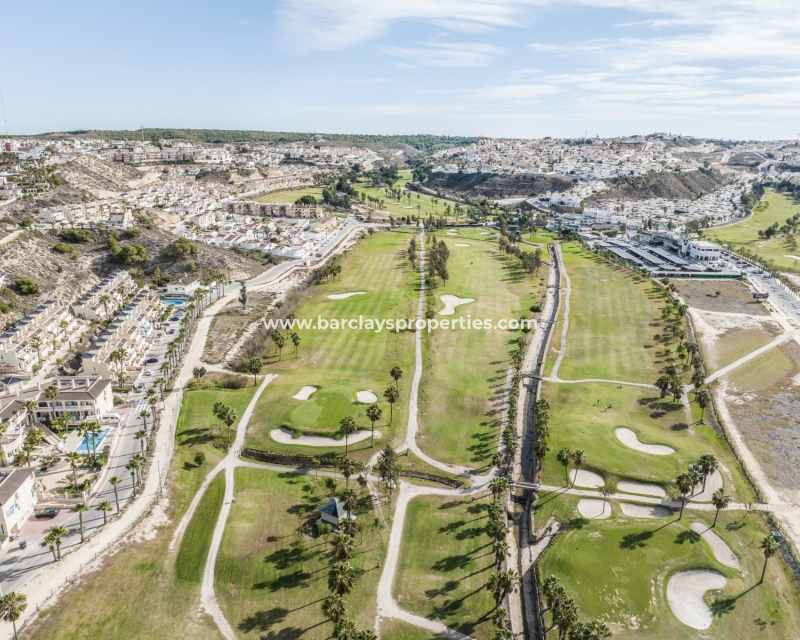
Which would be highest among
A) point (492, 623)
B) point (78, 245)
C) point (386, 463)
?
point (78, 245)

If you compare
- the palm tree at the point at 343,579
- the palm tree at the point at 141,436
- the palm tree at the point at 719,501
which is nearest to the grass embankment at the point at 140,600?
the palm tree at the point at 343,579

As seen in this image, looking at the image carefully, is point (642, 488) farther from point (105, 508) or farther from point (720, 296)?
point (720, 296)

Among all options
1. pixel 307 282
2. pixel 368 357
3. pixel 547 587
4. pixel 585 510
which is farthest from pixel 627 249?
pixel 547 587

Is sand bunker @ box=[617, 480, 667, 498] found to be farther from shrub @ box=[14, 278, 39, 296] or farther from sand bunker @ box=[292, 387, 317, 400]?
shrub @ box=[14, 278, 39, 296]

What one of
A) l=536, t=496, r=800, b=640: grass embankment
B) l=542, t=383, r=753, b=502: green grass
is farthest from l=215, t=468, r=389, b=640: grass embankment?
l=542, t=383, r=753, b=502: green grass

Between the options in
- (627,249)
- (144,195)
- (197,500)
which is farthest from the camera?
(144,195)

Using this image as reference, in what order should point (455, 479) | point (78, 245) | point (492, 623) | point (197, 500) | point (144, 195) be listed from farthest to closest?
point (144, 195) → point (78, 245) → point (455, 479) → point (197, 500) → point (492, 623)

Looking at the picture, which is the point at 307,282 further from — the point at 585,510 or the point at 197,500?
the point at 585,510
